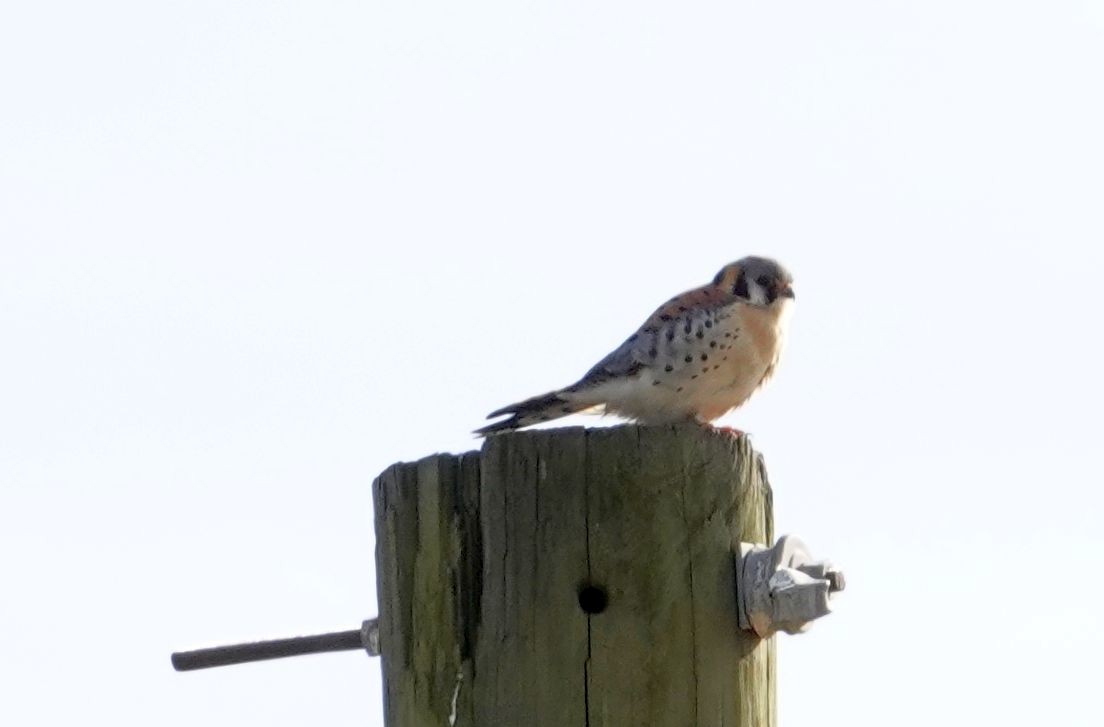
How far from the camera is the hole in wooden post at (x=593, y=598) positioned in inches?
170

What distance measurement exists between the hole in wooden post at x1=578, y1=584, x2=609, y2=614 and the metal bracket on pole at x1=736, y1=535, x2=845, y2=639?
327 millimetres

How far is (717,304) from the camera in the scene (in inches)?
333

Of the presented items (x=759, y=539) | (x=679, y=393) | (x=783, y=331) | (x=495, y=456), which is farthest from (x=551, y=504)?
(x=783, y=331)

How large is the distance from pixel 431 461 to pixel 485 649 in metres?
0.49

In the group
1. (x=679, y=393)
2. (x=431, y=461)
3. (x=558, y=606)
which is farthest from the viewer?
(x=679, y=393)

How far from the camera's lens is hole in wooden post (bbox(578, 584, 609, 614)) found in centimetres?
431

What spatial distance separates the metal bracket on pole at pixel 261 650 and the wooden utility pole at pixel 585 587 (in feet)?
2.14

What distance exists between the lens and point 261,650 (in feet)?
17.1

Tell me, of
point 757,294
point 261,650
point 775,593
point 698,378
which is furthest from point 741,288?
point 775,593

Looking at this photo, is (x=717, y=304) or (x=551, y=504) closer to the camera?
(x=551, y=504)

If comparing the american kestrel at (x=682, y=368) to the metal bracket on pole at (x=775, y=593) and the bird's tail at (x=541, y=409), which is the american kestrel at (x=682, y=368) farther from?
the metal bracket on pole at (x=775, y=593)

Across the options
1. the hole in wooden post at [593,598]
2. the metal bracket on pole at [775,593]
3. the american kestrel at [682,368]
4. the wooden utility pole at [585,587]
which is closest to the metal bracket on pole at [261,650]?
the wooden utility pole at [585,587]

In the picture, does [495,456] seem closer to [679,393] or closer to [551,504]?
[551,504]

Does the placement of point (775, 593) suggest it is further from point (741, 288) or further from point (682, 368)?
point (741, 288)
